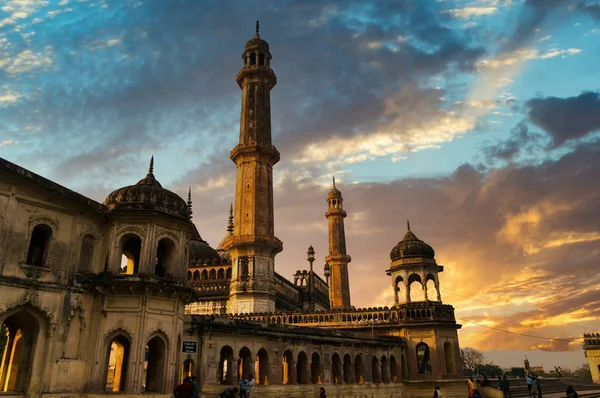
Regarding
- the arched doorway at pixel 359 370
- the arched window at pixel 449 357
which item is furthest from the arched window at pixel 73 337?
the arched window at pixel 449 357

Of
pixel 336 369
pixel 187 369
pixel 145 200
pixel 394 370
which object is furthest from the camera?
pixel 394 370

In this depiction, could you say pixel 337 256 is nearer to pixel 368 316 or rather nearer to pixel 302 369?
pixel 368 316

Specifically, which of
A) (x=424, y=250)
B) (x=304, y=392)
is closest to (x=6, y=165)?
(x=304, y=392)

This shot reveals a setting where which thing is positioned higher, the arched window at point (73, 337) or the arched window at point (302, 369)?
the arched window at point (73, 337)

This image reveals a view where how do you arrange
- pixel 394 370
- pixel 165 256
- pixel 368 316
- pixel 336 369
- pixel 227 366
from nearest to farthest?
1. pixel 165 256
2. pixel 227 366
3. pixel 336 369
4. pixel 394 370
5. pixel 368 316

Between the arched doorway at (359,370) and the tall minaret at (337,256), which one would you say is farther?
the tall minaret at (337,256)

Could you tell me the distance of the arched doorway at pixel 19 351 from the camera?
47.3 feet

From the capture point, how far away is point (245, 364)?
66.9ft

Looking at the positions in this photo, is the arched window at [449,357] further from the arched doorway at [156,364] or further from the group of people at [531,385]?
the arched doorway at [156,364]

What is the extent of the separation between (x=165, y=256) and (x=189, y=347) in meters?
3.62

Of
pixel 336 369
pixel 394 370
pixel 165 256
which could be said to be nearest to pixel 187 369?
pixel 165 256

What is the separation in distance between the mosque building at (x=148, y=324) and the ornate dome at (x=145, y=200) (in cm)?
5

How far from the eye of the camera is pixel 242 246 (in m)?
34.8

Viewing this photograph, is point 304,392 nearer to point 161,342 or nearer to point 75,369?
point 161,342
